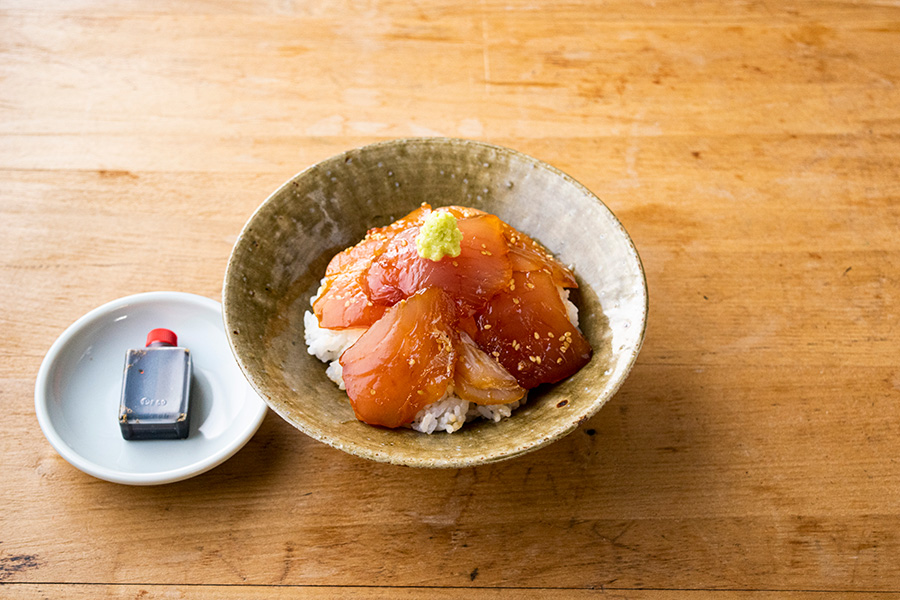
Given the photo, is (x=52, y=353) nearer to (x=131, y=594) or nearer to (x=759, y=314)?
(x=131, y=594)

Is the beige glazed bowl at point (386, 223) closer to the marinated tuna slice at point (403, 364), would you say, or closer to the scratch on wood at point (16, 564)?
the marinated tuna slice at point (403, 364)

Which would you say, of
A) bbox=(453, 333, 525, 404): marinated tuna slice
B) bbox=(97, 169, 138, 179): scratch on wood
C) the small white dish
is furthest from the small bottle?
bbox=(97, 169, 138, 179): scratch on wood

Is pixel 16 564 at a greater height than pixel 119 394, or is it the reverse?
pixel 119 394

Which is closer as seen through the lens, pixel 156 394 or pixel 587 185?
pixel 156 394

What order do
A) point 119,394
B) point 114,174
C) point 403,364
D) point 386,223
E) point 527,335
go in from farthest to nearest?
1. point 114,174
2. point 386,223
3. point 119,394
4. point 527,335
5. point 403,364

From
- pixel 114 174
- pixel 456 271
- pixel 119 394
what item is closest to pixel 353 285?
pixel 456 271

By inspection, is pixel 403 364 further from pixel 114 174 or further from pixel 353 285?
pixel 114 174

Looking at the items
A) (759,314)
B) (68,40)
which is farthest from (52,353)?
(759,314)

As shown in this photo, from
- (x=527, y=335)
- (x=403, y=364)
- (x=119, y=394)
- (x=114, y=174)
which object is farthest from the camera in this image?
(x=114, y=174)

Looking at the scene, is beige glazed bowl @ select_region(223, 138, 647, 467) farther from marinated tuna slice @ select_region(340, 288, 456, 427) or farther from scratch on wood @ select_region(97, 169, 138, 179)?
scratch on wood @ select_region(97, 169, 138, 179)
